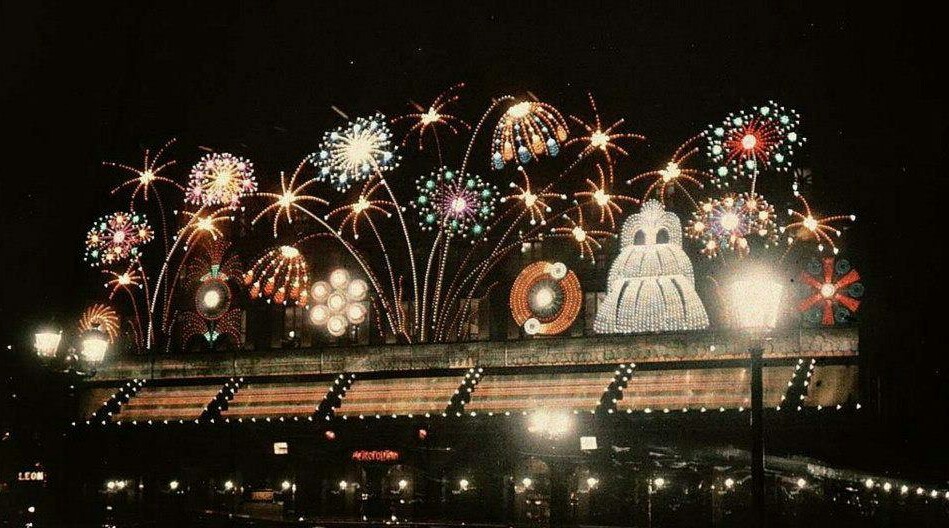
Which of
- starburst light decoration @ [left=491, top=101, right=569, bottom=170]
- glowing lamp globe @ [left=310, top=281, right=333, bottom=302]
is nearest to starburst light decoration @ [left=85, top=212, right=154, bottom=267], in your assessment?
glowing lamp globe @ [left=310, top=281, right=333, bottom=302]

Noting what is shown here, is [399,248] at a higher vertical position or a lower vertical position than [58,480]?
higher

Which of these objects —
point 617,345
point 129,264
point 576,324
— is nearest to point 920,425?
point 617,345

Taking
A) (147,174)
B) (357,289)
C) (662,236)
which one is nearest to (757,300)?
(662,236)

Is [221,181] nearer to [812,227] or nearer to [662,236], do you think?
[662,236]

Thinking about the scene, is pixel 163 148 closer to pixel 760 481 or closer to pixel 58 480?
pixel 58 480

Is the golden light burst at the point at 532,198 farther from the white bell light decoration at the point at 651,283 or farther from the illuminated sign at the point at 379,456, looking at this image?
the illuminated sign at the point at 379,456

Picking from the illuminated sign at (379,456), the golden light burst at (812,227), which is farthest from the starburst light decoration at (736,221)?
the illuminated sign at (379,456)

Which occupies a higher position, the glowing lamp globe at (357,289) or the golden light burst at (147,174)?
the golden light burst at (147,174)
